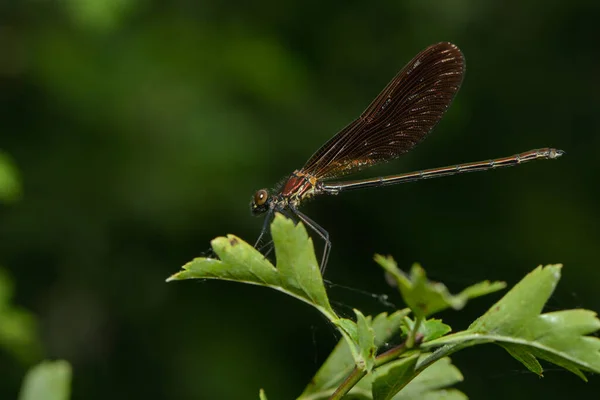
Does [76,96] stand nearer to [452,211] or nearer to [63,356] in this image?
[63,356]

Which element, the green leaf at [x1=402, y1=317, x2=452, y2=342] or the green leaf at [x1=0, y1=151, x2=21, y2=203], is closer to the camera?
the green leaf at [x1=402, y1=317, x2=452, y2=342]

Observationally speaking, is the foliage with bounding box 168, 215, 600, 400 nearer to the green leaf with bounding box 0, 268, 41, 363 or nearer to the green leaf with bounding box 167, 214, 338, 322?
the green leaf with bounding box 167, 214, 338, 322

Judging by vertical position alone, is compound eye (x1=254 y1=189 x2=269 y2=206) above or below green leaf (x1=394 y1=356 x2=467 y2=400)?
above

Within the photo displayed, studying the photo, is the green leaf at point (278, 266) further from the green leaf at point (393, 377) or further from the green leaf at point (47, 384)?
the green leaf at point (47, 384)

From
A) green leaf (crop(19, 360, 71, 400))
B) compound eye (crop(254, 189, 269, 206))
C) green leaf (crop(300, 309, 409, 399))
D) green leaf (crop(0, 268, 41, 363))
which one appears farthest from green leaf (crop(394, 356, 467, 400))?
green leaf (crop(0, 268, 41, 363))

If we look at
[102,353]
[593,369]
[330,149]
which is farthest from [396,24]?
[593,369]

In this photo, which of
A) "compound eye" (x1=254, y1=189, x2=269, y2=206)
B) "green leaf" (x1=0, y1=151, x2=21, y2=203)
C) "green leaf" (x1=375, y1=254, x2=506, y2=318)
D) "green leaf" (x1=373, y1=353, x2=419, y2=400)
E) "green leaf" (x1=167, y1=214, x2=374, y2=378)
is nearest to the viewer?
"green leaf" (x1=375, y1=254, x2=506, y2=318)

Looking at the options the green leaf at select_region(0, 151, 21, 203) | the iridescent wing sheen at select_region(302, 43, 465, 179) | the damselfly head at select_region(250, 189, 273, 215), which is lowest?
the damselfly head at select_region(250, 189, 273, 215)

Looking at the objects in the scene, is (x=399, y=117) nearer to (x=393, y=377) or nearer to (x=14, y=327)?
(x=14, y=327)
